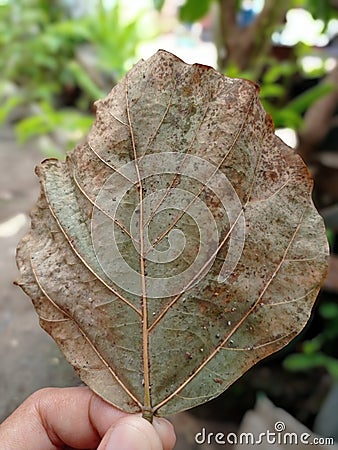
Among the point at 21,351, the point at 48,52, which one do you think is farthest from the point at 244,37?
the point at 48,52

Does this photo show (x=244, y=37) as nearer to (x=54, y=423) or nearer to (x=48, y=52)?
(x=54, y=423)

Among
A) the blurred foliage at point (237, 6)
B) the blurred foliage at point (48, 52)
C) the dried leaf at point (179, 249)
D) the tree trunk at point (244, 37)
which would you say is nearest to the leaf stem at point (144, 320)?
the dried leaf at point (179, 249)

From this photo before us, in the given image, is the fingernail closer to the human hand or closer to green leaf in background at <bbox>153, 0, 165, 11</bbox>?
the human hand

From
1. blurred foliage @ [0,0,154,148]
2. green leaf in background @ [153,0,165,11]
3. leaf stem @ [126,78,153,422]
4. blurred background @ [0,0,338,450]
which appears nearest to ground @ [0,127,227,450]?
blurred background @ [0,0,338,450]

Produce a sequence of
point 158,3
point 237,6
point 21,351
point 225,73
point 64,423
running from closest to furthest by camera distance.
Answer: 1. point 64,423
2. point 21,351
3. point 225,73
4. point 158,3
5. point 237,6

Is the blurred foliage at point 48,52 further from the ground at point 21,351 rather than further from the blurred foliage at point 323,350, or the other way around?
the blurred foliage at point 323,350
